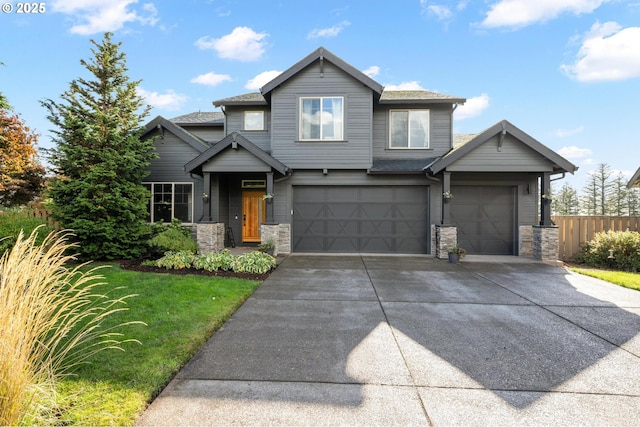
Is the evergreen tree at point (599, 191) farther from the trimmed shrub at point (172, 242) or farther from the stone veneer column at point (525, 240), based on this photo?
the trimmed shrub at point (172, 242)

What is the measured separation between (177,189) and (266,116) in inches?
180

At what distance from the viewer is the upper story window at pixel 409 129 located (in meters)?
11.3

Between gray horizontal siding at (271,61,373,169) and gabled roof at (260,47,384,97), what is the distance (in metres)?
0.22

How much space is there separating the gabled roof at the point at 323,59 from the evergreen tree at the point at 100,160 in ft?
15.5

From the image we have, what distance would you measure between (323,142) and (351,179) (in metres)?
1.72

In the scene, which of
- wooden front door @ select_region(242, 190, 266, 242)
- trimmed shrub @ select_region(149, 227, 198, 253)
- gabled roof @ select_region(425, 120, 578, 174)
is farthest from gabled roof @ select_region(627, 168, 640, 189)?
trimmed shrub @ select_region(149, 227, 198, 253)

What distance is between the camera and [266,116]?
39.1ft

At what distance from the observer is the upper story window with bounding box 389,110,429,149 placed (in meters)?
11.3

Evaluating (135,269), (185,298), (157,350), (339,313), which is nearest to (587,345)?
(339,313)

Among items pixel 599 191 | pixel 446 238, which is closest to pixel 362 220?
pixel 446 238

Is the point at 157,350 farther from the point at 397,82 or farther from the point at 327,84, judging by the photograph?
the point at 397,82

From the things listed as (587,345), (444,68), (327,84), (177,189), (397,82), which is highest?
Result: (444,68)

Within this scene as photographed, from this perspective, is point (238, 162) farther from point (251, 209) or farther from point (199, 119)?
point (199, 119)

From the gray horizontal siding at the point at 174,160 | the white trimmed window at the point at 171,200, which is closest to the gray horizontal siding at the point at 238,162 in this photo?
the gray horizontal siding at the point at 174,160
